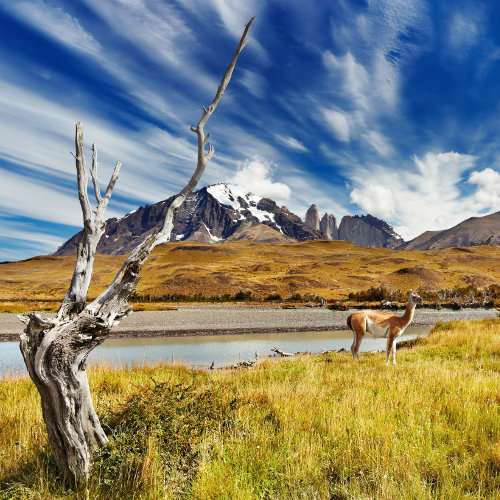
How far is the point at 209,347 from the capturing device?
22.8 meters

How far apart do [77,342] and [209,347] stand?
20680 millimetres

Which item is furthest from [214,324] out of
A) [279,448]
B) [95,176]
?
[95,176]

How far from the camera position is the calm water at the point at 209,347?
17.9 metres

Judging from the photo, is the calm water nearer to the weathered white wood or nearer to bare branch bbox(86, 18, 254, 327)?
bare branch bbox(86, 18, 254, 327)

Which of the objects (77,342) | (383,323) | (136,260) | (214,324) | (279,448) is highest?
(136,260)

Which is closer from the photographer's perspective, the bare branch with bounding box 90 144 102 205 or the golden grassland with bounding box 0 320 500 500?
the golden grassland with bounding box 0 320 500 500

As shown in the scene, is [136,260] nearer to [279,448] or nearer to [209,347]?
[279,448]

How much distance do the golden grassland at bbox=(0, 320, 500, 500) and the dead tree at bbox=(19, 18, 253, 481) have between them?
28 centimetres

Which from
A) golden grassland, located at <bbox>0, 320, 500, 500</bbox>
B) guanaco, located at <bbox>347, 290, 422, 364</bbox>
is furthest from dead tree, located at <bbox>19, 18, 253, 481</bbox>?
guanaco, located at <bbox>347, 290, 422, 364</bbox>

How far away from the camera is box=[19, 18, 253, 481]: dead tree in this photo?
294cm

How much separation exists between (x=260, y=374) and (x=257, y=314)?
113 feet

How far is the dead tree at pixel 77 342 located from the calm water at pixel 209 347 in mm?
13436

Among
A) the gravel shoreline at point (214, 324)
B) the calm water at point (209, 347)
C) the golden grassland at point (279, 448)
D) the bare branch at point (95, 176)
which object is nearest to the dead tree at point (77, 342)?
the bare branch at point (95, 176)

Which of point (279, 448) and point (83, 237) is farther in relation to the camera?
point (279, 448)
